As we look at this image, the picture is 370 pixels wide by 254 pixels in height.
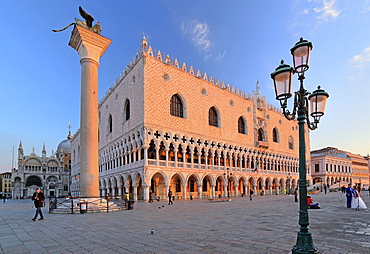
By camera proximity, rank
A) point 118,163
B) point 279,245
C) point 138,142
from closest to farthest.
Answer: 1. point 279,245
2. point 138,142
3. point 118,163

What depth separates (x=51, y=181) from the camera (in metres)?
63.3

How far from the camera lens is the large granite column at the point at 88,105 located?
13.5 m

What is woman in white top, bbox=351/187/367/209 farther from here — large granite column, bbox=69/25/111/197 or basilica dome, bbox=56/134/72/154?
basilica dome, bbox=56/134/72/154

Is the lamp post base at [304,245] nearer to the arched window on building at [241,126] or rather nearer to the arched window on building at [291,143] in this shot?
the arched window on building at [241,126]

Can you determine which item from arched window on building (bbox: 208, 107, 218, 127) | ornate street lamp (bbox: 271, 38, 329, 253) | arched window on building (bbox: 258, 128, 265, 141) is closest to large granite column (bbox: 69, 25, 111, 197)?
ornate street lamp (bbox: 271, 38, 329, 253)

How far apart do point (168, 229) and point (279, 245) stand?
3302mm

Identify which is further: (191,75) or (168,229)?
(191,75)

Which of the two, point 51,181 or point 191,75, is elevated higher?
point 191,75

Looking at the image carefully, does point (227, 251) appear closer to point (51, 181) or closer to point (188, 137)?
point (188, 137)

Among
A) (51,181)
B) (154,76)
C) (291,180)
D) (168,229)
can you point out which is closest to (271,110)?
(291,180)

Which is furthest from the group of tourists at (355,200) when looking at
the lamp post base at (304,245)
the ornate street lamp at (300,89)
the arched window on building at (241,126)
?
the arched window on building at (241,126)

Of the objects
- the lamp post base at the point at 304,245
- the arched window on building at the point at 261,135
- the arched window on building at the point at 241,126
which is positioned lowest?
the lamp post base at the point at 304,245

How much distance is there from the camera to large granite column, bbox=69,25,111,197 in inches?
531

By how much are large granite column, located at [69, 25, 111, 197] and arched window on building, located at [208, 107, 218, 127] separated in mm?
22064
